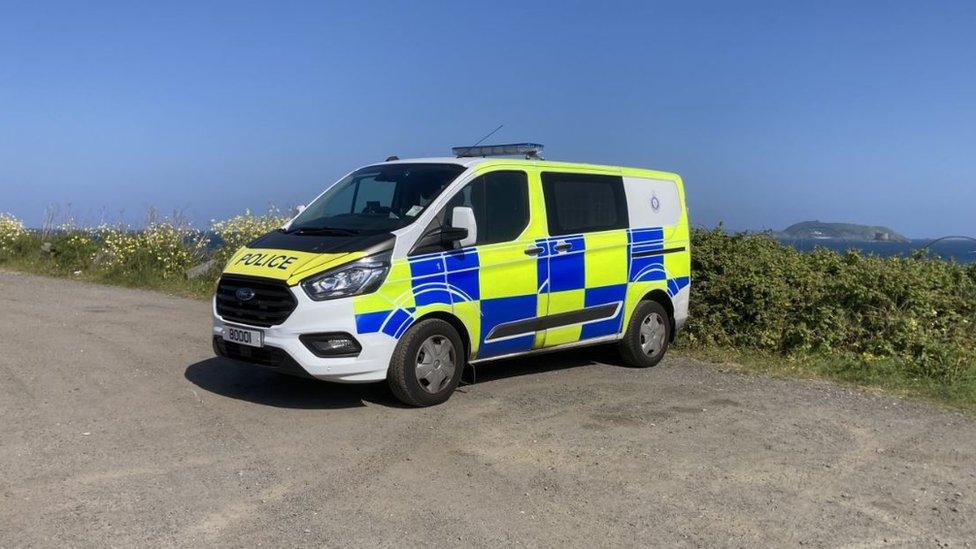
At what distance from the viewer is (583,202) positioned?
815cm

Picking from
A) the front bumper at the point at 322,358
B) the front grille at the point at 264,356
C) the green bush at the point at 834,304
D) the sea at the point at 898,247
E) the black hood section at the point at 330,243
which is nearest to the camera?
the front bumper at the point at 322,358

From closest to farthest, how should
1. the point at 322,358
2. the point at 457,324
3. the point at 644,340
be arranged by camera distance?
the point at 322,358 → the point at 457,324 → the point at 644,340

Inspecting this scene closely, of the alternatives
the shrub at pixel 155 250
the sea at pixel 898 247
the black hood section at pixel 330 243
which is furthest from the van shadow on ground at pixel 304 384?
the shrub at pixel 155 250

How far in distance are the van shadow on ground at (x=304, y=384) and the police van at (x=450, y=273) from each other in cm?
46

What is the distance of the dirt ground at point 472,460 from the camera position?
456 cm

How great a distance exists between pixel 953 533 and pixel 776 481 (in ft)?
3.37

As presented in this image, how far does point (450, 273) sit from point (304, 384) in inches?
70.2

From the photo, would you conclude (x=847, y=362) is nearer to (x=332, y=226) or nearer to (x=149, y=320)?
(x=332, y=226)

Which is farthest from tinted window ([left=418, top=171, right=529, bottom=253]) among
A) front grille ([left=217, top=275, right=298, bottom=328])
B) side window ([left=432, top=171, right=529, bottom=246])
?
front grille ([left=217, top=275, right=298, bottom=328])

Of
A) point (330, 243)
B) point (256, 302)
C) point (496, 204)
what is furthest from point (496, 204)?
point (256, 302)

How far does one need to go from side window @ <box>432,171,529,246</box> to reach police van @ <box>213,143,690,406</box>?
0.01m

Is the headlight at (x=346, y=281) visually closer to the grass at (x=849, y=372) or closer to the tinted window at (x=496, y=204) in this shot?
the tinted window at (x=496, y=204)

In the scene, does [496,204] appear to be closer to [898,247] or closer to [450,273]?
[450,273]

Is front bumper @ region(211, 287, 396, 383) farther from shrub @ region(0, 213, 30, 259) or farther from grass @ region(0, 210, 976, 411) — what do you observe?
shrub @ region(0, 213, 30, 259)
